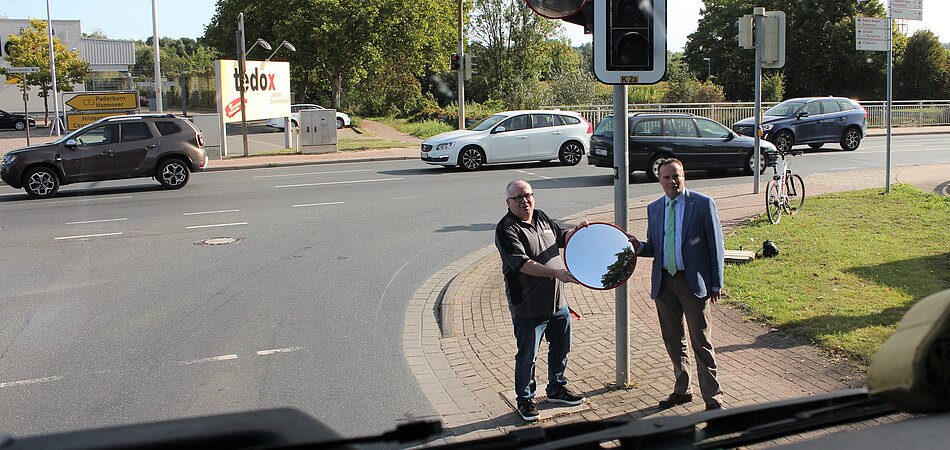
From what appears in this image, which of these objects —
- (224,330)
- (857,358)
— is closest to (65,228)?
(224,330)

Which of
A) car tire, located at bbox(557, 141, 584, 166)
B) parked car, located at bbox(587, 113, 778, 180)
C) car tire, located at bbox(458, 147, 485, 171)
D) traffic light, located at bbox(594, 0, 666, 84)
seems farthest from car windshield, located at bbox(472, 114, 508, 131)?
traffic light, located at bbox(594, 0, 666, 84)

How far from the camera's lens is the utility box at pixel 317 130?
29.2 meters

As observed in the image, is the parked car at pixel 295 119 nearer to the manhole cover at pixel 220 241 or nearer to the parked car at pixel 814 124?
the parked car at pixel 814 124

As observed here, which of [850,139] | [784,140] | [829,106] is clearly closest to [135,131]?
[784,140]

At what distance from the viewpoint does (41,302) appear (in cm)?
935

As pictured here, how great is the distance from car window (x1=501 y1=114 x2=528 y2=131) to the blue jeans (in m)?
17.4

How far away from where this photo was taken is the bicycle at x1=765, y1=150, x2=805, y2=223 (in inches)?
495

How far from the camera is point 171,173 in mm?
20062

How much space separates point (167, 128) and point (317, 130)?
918cm

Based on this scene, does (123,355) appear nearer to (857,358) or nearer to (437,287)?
(437,287)

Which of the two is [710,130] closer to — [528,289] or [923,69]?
[528,289]

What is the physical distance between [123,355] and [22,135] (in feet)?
137

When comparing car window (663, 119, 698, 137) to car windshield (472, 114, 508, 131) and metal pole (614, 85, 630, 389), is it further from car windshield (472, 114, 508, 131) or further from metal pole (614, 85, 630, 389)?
metal pole (614, 85, 630, 389)

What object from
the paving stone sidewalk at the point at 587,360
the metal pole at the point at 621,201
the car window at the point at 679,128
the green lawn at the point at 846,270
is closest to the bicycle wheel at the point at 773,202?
the green lawn at the point at 846,270
